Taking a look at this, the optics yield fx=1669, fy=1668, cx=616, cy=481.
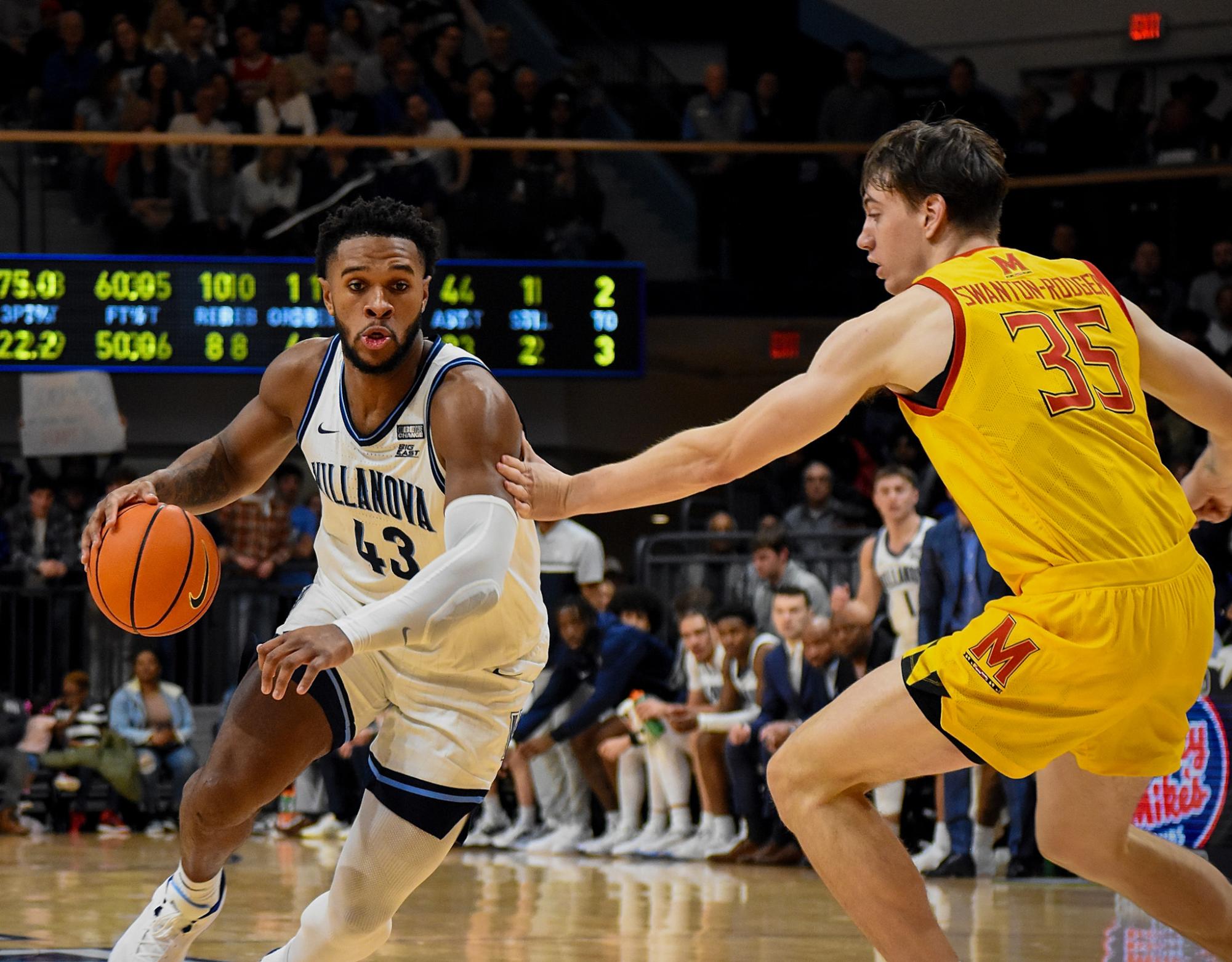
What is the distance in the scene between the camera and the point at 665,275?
570 inches

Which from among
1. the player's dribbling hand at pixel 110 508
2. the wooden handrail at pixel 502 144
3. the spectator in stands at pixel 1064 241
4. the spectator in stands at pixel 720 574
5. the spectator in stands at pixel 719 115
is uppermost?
the spectator in stands at pixel 719 115

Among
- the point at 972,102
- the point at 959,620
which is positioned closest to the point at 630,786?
the point at 959,620

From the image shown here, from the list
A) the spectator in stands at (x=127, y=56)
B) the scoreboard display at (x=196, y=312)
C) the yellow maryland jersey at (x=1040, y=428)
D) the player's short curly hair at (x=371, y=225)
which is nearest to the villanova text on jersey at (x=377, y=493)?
the player's short curly hair at (x=371, y=225)

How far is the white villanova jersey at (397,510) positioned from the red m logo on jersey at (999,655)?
3.74 ft

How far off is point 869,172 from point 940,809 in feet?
16.0

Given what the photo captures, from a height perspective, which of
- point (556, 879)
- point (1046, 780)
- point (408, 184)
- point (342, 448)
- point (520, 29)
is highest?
point (520, 29)

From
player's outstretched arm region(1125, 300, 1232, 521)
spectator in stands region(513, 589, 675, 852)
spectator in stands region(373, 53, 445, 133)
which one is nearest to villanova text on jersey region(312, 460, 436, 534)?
player's outstretched arm region(1125, 300, 1232, 521)

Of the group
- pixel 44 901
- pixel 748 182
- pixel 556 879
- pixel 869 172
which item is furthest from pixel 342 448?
pixel 748 182

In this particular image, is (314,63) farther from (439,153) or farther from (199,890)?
(199,890)

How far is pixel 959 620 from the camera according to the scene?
7.46 m

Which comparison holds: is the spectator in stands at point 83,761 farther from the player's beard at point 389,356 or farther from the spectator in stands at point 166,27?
the player's beard at point 389,356

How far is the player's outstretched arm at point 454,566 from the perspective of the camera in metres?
3.22

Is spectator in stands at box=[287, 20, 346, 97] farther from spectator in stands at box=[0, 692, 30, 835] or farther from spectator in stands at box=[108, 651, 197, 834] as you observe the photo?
spectator in stands at box=[0, 692, 30, 835]

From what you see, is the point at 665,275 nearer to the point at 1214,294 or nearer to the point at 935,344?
the point at 1214,294
